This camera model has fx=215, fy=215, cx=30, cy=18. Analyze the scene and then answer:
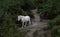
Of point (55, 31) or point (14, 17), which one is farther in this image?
point (14, 17)

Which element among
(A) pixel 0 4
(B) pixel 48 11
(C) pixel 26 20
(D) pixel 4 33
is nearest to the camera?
(D) pixel 4 33

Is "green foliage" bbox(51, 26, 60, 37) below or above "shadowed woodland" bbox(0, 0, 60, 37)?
below

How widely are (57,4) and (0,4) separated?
4.71m

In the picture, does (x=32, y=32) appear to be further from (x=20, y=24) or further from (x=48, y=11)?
(x=48, y=11)

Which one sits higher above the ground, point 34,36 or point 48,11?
point 48,11

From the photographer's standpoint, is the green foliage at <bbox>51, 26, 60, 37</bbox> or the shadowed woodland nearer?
the green foliage at <bbox>51, 26, 60, 37</bbox>

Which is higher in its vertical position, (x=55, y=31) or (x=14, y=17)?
(x=14, y=17)

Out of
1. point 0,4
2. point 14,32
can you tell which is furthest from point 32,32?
point 0,4

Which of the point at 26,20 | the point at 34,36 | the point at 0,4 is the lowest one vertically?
the point at 34,36

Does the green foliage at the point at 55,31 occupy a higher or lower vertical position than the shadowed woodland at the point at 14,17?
lower

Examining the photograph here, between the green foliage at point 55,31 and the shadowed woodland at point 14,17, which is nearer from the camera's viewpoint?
the green foliage at point 55,31

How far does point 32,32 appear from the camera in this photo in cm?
1505

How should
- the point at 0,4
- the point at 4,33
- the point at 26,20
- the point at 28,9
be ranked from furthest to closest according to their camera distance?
the point at 28,9, the point at 26,20, the point at 0,4, the point at 4,33

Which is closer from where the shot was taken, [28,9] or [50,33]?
[50,33]
